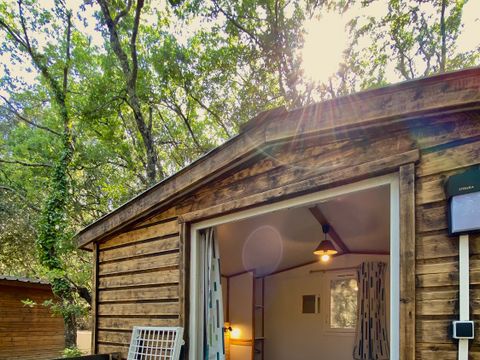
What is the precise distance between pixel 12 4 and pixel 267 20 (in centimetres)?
607

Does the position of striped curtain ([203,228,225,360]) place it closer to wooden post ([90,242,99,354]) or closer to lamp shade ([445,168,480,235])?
wooden post ([90,242,99,354])

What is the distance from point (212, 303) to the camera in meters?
3.36

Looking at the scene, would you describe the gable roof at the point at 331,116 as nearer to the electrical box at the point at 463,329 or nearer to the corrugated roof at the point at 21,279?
the electrical box at the point at 463,329

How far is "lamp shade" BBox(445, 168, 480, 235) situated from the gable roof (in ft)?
1.23

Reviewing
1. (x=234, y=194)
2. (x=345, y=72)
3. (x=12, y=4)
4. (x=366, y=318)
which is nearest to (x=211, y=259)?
(x=234, y=194)

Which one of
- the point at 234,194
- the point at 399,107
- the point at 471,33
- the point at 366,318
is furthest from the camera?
the point at 471,33

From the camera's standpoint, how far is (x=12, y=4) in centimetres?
863

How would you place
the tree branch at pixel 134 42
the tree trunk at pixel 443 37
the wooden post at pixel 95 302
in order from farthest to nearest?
the tree trunk at pixel 443 37 → the tree branch at pixel 134 42 → the wooden post at pixel 95 302

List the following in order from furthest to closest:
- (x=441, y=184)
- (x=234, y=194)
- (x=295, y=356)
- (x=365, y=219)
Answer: (x=295, y=356), (x=365, y=219), (x=234, y=194), (x=441, y=184)

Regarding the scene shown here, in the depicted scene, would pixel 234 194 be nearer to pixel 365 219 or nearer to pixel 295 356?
pixel 365 219

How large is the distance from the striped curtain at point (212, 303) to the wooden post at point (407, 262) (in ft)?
5.92

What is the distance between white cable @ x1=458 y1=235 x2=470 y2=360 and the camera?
5.73 ft

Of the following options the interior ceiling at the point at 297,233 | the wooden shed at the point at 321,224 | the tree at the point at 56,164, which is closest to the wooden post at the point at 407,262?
the wooden shed at the point at 321,224

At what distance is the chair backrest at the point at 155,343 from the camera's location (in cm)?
314
